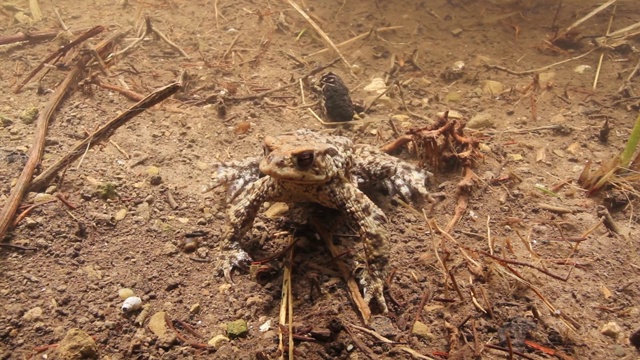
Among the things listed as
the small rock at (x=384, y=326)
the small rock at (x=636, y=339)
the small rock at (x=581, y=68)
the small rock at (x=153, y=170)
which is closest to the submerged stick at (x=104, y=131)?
the small rock at (x=153, y=170)

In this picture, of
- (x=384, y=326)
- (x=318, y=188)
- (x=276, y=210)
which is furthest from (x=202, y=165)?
(x=384, y=326)

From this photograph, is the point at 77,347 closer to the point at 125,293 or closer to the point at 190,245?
the point at 125,293

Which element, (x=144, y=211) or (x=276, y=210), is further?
(x=276, y=210)

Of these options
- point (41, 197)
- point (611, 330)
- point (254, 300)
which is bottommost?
point (611, 330)

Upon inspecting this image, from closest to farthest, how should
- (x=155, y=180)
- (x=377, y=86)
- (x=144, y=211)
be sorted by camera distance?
(x=144, y=211)
(x=155, y=180)
(x=377, y=86)

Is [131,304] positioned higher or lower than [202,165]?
higher

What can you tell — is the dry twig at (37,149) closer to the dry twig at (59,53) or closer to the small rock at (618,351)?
the dry twig at (59,53)

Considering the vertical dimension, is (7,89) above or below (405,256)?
above

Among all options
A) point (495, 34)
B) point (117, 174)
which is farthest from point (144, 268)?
point (495, 34)

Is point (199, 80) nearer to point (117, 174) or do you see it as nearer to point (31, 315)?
point (117, 174)
